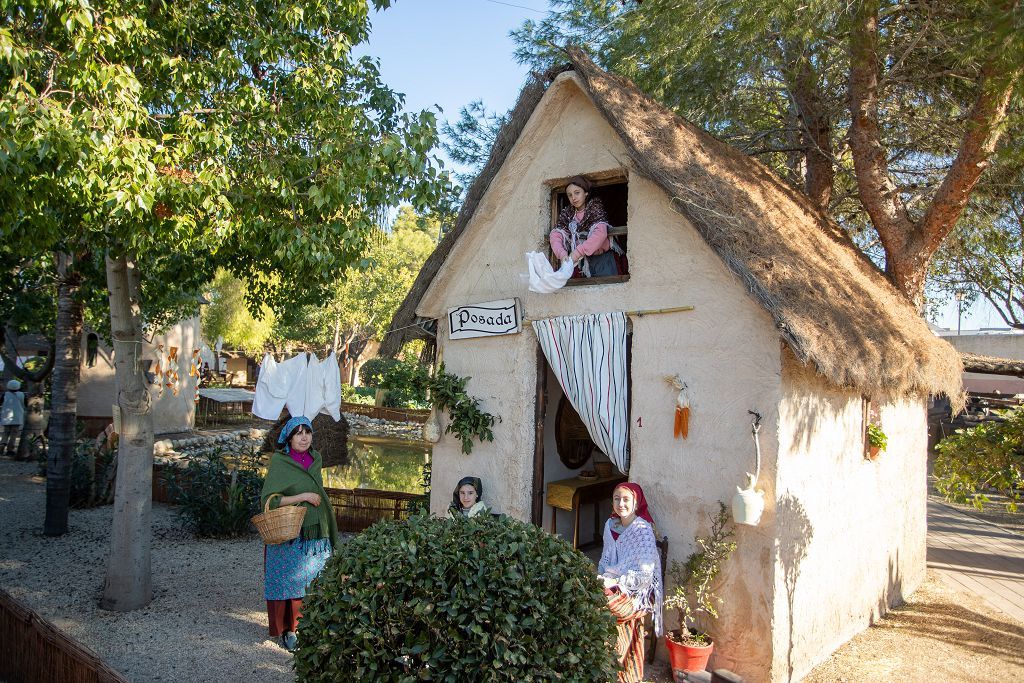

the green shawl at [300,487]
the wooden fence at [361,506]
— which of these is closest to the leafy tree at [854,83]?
the green shawl at [300,487]

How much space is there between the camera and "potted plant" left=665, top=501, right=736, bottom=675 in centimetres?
588

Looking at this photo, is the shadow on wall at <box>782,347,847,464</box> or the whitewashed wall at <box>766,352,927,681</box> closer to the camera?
the whitewashed wall at <box>766,352,927,681</box>

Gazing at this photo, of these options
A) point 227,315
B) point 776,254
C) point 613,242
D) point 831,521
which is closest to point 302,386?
point 613,242

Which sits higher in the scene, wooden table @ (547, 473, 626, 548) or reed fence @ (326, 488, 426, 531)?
wooden table @ (547, 473, 626, 548)

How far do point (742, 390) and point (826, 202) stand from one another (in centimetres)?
628

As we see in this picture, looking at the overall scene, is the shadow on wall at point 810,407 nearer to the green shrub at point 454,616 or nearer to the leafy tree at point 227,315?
the green shrub at point 454,616

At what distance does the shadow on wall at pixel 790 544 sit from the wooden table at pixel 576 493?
2306 millimetres

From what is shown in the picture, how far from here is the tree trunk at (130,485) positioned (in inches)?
296

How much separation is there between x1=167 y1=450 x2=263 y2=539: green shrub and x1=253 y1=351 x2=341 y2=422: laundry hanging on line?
1.33 meters

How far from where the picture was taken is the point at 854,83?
9109 millimetres

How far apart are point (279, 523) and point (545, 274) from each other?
136 inches

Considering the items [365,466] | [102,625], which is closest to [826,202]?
[102,625]

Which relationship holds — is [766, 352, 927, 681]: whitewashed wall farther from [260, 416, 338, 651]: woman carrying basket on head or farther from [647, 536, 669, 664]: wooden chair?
[260, 416, 338, 651]: woman carrying basket on head

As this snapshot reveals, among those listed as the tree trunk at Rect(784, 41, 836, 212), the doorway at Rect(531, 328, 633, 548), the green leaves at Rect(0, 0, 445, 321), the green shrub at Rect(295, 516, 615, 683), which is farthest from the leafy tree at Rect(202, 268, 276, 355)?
the green shrub at Rect(295, 516, 615, 683)
